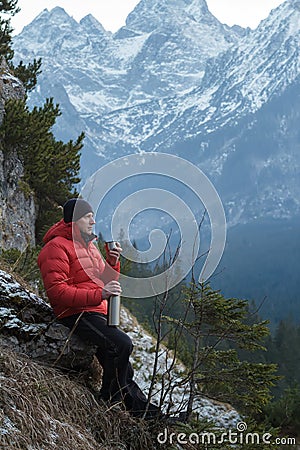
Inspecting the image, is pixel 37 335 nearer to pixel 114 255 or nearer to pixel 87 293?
pixel 87 293

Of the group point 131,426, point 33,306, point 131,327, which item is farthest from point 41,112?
point 131,426

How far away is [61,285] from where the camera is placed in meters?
4.55

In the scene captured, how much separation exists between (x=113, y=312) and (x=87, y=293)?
10.8 inches

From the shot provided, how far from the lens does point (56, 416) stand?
3891mm

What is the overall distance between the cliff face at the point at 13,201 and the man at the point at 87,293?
5.97 meters

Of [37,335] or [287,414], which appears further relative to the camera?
[287,414]

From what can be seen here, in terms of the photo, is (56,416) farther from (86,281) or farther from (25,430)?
(86,281)

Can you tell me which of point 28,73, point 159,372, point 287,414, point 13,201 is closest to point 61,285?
point 159,372

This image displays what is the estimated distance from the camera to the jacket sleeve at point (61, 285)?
14.9 feet

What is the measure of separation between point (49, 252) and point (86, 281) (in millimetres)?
410

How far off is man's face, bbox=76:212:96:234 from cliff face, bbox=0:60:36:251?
19.5ft

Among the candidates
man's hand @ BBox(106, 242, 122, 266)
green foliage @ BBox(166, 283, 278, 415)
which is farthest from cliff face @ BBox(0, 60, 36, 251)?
man's hand @ BBox(106, 242, 122, 266)

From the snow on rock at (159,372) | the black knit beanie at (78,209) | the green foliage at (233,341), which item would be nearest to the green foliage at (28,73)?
the snow on rock at (159,372)

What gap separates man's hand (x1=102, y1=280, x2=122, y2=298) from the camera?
14.3ft
